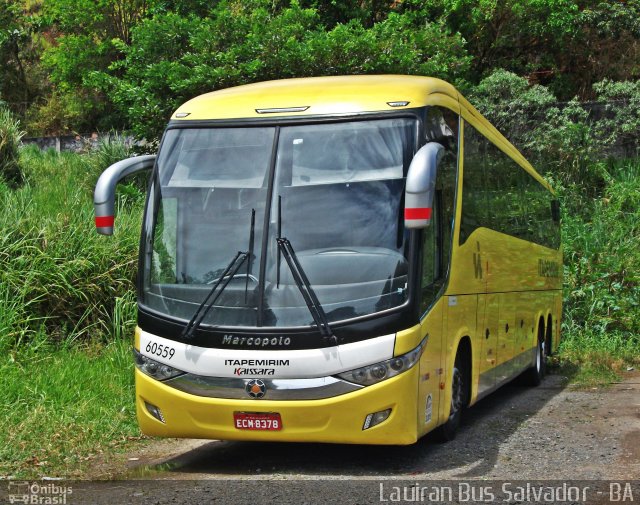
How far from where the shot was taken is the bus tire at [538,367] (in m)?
13.8

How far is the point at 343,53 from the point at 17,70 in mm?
27127

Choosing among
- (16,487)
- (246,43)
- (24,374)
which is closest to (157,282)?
(16,487)

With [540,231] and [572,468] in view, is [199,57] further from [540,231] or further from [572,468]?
[572,468]

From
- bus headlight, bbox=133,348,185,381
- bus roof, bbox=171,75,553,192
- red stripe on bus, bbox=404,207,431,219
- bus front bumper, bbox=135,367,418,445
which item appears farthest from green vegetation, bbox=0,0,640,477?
red stripe on bus, bbox=404,207,431,219

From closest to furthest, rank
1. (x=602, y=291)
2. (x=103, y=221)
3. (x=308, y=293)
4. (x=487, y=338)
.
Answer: (x=308, y=293)
(x=103, y=221)
(x=487, y=338)
(x=602, y=291)

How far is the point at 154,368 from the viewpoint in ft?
25.9

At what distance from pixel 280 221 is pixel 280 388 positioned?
4.30 ft

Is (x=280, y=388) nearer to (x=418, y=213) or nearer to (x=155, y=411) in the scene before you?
(x=155, y=411)

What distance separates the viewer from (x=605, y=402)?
11.5m

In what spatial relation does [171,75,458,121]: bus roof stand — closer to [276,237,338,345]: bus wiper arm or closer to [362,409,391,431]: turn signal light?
[276,237,338,345]: bus wiper arm

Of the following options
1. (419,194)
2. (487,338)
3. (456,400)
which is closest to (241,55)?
(487,338)

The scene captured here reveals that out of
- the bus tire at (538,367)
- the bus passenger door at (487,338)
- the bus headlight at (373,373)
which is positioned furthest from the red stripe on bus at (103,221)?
the bus tire at (538,367)

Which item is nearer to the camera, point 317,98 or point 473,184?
point 317,98

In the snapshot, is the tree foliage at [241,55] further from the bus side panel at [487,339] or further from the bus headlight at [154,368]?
the bus headlight at [154,368]
